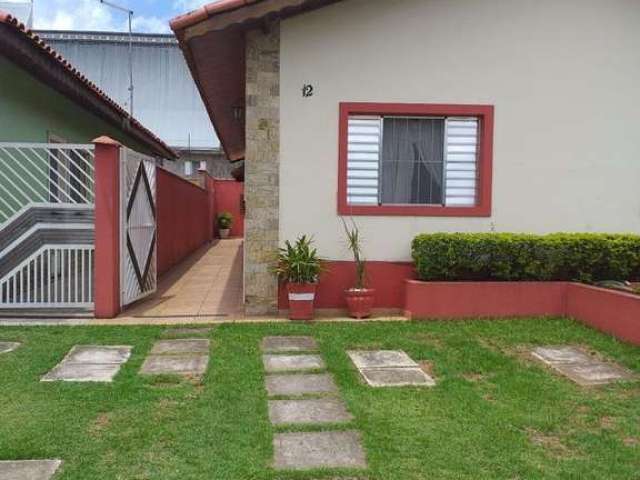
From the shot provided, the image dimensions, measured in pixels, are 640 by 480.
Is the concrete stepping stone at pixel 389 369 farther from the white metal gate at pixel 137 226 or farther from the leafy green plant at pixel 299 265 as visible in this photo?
the white metal gate at pixel 137 226

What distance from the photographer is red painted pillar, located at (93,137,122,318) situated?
7609mm

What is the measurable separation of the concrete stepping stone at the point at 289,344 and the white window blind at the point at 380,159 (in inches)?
86.2

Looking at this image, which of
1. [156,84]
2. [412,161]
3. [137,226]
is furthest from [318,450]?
[156,84]

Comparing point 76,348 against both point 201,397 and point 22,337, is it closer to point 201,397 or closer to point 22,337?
point 22,337

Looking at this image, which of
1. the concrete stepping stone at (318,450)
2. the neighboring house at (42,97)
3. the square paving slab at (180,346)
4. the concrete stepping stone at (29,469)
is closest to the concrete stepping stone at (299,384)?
the concrete stepping stone at (318,450)

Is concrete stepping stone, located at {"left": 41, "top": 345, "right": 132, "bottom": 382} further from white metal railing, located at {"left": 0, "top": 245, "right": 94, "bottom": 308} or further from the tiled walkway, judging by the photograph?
white metal railing, located at {"left": 0, "top": 245, "right": 94, "bottom": 308}

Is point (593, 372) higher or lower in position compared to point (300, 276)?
lower

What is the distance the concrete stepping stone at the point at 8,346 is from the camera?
20.2 feet

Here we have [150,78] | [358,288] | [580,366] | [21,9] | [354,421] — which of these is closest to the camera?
[354,421]

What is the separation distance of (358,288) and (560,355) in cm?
266

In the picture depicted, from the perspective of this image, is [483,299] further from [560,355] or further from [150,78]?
[150,78]

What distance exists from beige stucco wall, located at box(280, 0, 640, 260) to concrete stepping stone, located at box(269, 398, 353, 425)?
3.49 m

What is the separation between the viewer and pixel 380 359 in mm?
6102

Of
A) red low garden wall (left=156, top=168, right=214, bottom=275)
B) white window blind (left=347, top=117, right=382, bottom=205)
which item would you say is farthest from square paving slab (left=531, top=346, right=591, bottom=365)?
red low garden wall (left=156, top=168, right=214, bottom=275)
